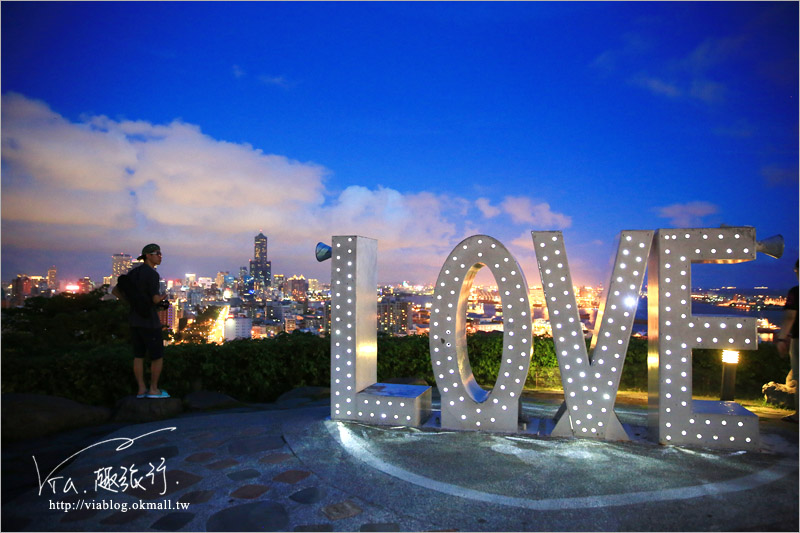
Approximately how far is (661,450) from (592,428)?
0.70 meters

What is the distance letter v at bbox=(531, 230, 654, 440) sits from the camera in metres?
5.66

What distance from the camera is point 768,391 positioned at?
25.6 ft

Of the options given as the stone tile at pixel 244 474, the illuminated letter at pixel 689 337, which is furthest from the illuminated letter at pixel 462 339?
the stone tile at pixel 244 474

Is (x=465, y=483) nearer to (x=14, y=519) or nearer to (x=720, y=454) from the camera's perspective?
(x=720, y=454)

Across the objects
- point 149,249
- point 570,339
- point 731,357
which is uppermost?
point 149,249

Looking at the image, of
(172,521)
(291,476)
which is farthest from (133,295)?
(172,521)

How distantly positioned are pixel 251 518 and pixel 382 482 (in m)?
1.16

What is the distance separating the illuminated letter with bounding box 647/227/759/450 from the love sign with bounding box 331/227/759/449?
0.4 inches

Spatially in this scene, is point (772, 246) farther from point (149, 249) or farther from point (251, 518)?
point (149, 249)

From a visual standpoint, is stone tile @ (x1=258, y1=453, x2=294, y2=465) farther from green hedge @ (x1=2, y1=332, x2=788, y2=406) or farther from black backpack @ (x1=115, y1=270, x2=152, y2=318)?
green hedge @ (x1=2, y1=332, x2=788, y2=406)

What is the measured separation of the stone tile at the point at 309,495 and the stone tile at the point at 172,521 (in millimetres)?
782

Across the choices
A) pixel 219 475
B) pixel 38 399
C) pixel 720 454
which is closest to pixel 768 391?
pixel 720 454

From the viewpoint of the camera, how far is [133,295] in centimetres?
666

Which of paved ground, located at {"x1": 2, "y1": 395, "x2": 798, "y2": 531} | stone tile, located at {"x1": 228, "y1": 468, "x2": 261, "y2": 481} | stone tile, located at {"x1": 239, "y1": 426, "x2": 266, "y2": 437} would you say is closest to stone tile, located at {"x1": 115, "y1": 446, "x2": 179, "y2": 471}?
paved ground, located at {"x1": 2, "y1": 395, "x2": 798, "y2": 531}
